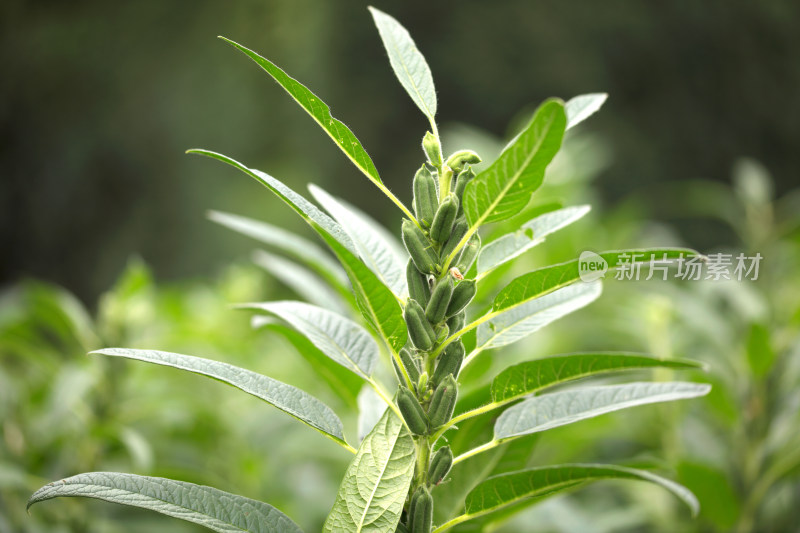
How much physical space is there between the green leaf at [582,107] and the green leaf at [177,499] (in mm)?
474

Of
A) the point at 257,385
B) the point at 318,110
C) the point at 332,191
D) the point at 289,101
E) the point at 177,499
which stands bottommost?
the point at 177,499

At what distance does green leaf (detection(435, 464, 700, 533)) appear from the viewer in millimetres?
573

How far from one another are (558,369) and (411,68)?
335 mm

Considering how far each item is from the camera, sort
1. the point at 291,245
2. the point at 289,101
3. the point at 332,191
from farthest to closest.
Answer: the point at 289,101
the point at 332,191
the point at 291,245

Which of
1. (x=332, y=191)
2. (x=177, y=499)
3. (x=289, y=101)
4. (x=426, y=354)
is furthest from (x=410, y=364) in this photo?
(x=289, y=101)

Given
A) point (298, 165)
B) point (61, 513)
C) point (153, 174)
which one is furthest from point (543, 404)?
point (153, 174)

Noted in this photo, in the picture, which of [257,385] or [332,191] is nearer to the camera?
[257,385]

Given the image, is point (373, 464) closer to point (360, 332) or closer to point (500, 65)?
point (360, 332)

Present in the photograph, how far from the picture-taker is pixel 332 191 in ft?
13.1

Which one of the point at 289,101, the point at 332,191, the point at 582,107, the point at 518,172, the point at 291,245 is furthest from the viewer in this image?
the point at 289,101

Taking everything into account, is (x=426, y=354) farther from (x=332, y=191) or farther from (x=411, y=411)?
(x=332, y=191)

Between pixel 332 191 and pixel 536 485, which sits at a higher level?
pixel 332 191

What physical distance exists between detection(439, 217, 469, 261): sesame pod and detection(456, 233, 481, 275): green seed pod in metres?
0.02

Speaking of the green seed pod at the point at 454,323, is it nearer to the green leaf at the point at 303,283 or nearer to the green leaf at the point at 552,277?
the green leaf at the point at 552,277
